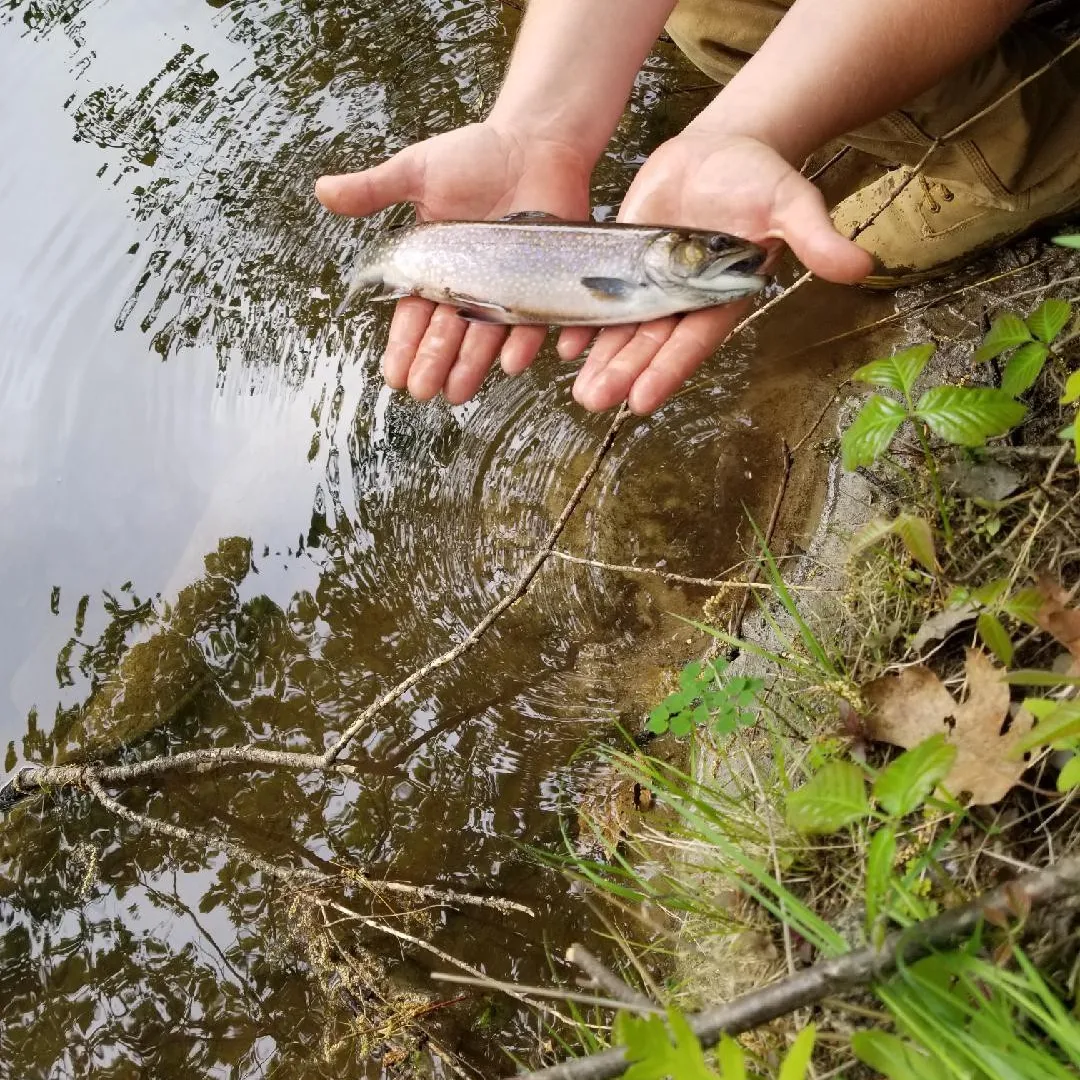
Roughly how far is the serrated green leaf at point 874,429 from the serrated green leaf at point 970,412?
6cm

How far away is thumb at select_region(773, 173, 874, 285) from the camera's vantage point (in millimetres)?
2197

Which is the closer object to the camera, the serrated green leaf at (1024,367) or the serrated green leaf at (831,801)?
the serrated green leaf at (831,801)

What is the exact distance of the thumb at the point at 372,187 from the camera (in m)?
3.05

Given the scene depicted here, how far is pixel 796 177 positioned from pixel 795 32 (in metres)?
0.60

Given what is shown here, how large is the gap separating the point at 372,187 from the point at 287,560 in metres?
1.90

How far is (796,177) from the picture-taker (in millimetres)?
2438

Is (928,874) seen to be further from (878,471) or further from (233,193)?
(233,193)

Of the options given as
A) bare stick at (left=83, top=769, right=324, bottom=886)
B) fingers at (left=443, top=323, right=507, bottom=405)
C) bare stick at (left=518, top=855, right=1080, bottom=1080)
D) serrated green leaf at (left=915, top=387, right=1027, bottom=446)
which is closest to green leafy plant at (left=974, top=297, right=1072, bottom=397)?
serrated green leaf at (left=915, top=387, right=1027, bottom=446)

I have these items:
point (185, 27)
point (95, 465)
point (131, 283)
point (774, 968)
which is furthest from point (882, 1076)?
point (185, 27)

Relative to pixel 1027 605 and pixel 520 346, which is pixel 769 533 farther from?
pixel 1027 605

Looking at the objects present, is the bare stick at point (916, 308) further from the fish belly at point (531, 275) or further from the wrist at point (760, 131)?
the fish belly at point (531, 275)

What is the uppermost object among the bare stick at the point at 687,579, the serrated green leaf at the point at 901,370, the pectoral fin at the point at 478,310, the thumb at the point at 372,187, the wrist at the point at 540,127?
the thumb at the point at 372,187

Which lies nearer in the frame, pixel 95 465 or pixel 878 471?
pixel 878 471

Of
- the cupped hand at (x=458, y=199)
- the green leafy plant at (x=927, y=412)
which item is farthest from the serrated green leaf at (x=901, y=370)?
the cupped hand at (x=458, y=199)
